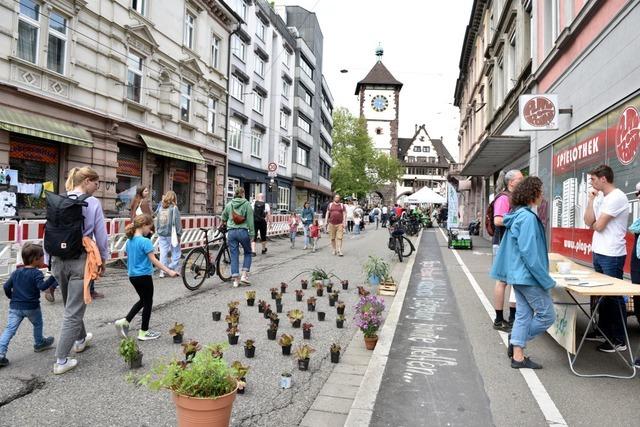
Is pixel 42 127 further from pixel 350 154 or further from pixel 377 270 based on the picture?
pixel 350 154

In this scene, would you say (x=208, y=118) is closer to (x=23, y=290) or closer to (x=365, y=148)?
(x=23, y=290)

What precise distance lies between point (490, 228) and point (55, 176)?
1284 centimetres

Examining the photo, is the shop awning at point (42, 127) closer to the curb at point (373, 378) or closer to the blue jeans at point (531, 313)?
the curb at point (373, 378)

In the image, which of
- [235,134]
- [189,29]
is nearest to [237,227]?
[189,29]

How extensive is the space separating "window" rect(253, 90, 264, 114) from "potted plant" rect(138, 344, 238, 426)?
95.9 feet

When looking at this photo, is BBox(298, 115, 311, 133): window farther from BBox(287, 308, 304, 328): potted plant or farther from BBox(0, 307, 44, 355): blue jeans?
BBox(0, 307, 44, 355): blue jeans

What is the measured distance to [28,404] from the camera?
357 cm

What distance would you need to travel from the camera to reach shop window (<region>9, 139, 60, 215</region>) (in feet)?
43.1

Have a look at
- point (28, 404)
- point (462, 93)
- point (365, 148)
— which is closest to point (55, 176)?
point (28, 404)

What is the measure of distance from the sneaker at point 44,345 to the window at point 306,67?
3918cm

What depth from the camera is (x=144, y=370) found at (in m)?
4.35

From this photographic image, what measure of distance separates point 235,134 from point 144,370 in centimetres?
2458

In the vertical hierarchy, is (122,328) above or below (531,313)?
below

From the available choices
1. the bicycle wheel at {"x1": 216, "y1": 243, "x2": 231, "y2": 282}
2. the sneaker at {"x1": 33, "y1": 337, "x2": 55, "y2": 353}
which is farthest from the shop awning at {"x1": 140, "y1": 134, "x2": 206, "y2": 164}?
the sneaker at {"x1": 33, "y1": 337, "x2": 55, "y2": 353}
